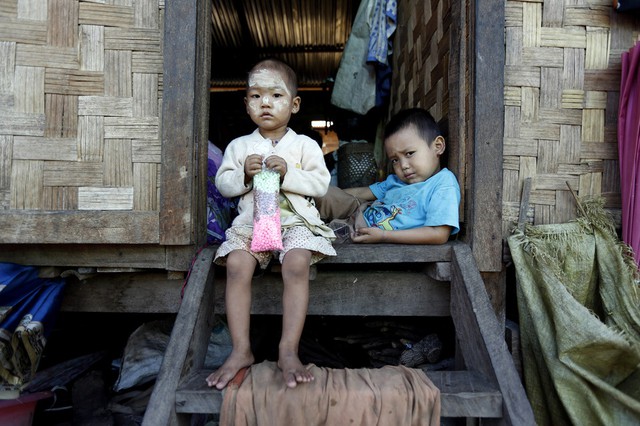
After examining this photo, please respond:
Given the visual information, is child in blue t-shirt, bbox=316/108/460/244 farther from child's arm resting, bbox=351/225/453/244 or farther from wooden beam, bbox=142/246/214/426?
wooden beam, bbox=142/246/214/426

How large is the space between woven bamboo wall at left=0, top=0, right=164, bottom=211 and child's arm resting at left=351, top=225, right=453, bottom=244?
100 centimetres

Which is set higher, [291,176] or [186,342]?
[291,176]

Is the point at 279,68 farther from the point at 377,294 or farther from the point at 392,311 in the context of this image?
the point at 392,311

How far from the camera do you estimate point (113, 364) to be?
2586 mm

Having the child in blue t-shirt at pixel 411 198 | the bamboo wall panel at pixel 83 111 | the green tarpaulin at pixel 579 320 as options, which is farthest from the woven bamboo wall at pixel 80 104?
the green tarpaulin at pixel 579 320

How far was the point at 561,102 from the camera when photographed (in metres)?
2.11

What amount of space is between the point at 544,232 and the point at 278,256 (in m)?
1.21

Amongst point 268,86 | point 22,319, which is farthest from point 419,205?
point 22,319

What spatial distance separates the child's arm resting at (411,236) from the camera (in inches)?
80.9

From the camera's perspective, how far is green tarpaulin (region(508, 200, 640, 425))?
67.7 inches

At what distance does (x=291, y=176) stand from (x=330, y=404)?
2.98ft

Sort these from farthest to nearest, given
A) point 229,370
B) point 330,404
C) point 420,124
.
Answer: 1. point 420,124
2. point 229,370
3. point 330,404

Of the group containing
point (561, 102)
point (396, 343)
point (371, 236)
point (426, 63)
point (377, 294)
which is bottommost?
point (396, 343)

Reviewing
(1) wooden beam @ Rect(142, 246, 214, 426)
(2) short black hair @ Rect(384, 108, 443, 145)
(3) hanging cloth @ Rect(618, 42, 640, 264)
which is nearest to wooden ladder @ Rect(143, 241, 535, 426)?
(1) wooden beam @ Rect(142, 246, 214, 426)
